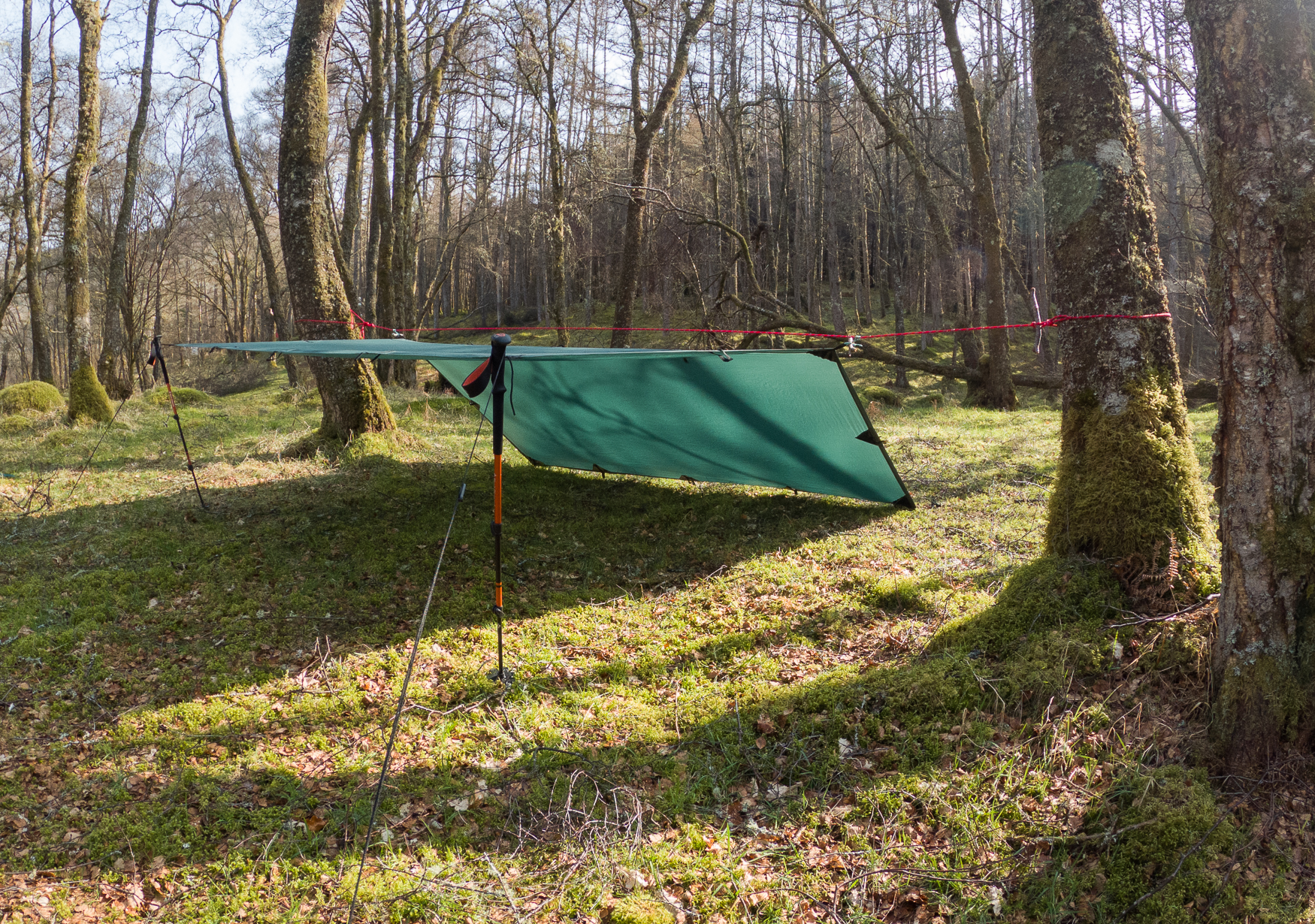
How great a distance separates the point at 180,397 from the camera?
1371cm

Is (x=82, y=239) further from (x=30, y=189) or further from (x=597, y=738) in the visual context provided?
(x=597, y=738)

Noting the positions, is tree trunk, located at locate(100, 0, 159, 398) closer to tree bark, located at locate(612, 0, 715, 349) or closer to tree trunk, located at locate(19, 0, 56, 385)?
tree trunk, located at locate(19, 0, 56, 385)

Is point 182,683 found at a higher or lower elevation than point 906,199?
lower

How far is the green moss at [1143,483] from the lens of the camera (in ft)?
10.2

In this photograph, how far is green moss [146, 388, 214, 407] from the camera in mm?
12977

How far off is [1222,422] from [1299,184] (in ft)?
2.44

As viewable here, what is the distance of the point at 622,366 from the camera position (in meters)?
5.13

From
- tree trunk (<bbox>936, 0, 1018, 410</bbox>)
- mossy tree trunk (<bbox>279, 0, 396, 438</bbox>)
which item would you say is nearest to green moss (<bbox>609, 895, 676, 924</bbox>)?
mossy tree trunk (<bbox>279, 0, 396, 438</bbox>)

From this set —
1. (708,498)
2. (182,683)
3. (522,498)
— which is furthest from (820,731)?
(522,498)

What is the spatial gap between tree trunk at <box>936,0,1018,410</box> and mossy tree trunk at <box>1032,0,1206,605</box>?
806cm

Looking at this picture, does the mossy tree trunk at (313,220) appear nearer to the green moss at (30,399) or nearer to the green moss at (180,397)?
the green moss at (30,399)

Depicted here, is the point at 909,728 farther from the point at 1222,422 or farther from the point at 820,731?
the point at 1222,422

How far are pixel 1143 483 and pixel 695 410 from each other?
291 centimetres

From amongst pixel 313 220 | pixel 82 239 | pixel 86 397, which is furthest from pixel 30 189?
pixel 313 220
